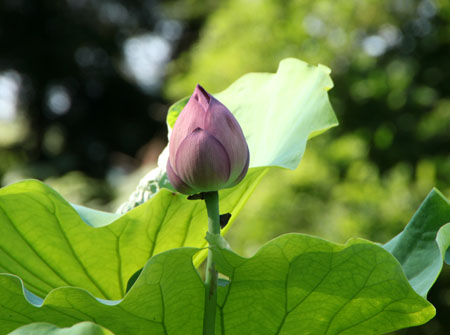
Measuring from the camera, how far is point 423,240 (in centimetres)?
42

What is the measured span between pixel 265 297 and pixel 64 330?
117 millimetres

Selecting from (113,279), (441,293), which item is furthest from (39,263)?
(441,293)

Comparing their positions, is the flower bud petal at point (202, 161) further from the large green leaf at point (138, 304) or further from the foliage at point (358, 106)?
the foliage at point (358, 106)

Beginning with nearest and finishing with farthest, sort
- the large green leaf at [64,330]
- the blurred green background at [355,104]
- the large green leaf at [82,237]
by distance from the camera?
the large green leaf at [64,330] < the large green leaf at [82,237] < the blurred green background at [355,104]

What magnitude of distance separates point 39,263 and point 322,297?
0.65 ft

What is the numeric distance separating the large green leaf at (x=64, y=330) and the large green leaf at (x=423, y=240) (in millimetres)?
214

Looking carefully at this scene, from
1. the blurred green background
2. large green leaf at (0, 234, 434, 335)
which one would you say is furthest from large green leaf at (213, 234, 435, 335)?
the blurred green background

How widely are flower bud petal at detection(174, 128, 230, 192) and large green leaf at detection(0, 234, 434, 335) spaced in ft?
0.13

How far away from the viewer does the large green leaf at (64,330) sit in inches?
10.0

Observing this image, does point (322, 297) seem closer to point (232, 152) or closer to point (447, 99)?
point (232, 152)

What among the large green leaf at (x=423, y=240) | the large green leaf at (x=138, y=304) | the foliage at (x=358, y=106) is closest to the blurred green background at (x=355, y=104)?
the foliage at (x=358, y=106)

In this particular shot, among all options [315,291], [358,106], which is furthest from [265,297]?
[358,106]

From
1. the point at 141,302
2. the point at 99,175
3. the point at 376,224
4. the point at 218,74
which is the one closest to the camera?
the point at 141,302

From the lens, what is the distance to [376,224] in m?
2.50
